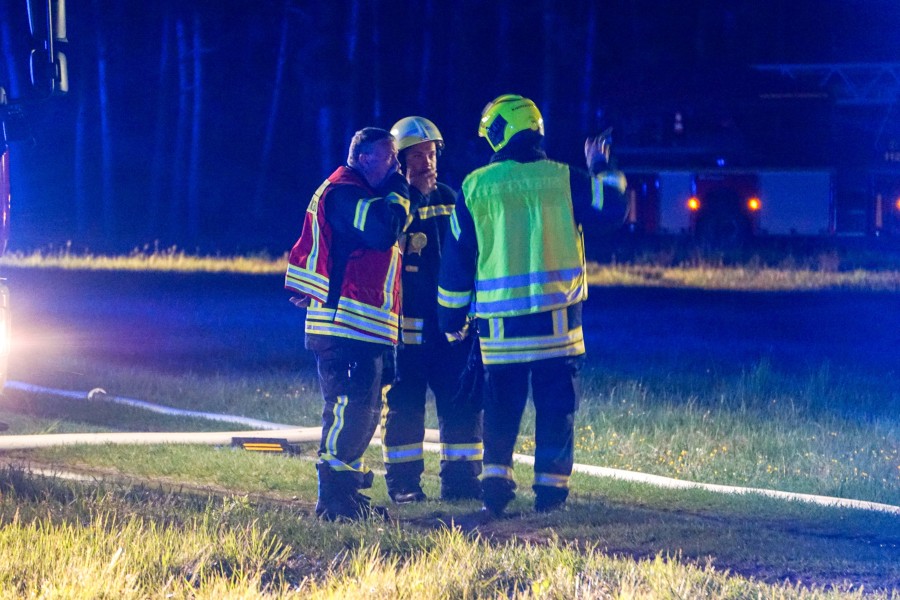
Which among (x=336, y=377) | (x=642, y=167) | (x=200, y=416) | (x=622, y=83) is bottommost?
(x=200, y=416)

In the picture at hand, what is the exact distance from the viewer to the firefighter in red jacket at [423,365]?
6203 millimetres

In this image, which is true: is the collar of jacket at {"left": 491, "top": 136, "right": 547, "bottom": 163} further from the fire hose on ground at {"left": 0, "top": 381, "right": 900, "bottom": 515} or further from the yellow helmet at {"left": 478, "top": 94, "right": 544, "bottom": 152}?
the fire hose on ground at {"left": 0, "top": 381, "right": 900, "bottom": 515}

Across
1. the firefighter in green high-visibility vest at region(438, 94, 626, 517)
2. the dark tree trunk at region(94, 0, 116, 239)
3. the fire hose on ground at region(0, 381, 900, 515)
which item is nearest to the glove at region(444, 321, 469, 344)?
the firefighter in green high-visibility vest at region(438, 94, 626, 517)

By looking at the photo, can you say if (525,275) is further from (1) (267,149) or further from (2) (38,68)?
(1) (267,149)

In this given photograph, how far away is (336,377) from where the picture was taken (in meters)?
5.71

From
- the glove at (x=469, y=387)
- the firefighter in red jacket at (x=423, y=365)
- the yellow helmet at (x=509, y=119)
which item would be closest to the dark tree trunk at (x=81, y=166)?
the firefighter in red jacket at (x=423, y=365)

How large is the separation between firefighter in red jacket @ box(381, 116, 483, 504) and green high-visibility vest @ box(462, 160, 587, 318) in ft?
1.87

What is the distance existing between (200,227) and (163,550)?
30942mm

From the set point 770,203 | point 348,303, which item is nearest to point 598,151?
point 348,303

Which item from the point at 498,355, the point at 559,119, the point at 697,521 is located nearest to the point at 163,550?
the point at 498,355

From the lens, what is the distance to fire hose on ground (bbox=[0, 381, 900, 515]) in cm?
629

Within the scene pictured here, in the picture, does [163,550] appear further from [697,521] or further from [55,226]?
[55,226]

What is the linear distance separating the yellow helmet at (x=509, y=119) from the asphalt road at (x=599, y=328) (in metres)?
6.40

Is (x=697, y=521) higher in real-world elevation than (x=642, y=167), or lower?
lower
